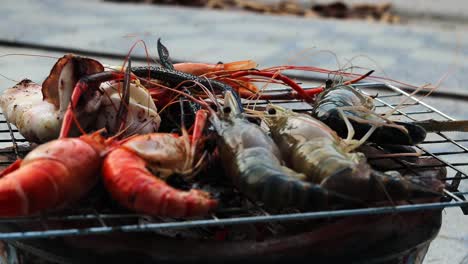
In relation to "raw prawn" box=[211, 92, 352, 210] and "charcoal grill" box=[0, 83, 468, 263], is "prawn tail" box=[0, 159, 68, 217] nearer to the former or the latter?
"charcoal grill" box=[0, 83, 468, 263]

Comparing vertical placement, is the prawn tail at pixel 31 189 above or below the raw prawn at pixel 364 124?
below

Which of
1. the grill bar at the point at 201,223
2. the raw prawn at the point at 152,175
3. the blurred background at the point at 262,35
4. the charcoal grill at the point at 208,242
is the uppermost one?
the raw prawn at the point at 152,175

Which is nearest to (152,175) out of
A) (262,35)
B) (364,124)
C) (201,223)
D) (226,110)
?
(201,223)

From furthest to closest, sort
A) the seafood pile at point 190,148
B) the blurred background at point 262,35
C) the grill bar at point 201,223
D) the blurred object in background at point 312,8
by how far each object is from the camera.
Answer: the blurred object in background at point 312,8 < the blurred background at point 262,35 < the seafood pile at point 190,148 < the grill bar at point 201,223

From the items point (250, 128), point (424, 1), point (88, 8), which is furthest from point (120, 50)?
point (424, 1)

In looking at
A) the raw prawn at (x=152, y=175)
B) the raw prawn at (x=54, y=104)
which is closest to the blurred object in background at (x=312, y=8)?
the raw prawn at (x=54, y=104)

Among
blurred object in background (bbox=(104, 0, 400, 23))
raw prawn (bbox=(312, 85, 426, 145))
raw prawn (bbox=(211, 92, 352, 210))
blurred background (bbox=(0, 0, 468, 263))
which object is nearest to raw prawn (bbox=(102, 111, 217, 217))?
raw prawn (bbox=(211, 92, 352, 210))

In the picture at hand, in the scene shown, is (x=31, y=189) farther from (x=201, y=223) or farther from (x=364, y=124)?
(x=364, y=124)

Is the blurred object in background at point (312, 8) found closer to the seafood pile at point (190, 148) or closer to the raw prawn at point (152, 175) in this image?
the seafood pile at point (190, 148)

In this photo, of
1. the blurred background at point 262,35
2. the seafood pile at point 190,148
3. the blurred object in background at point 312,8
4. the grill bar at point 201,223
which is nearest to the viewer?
the grill bar at point 201,223
